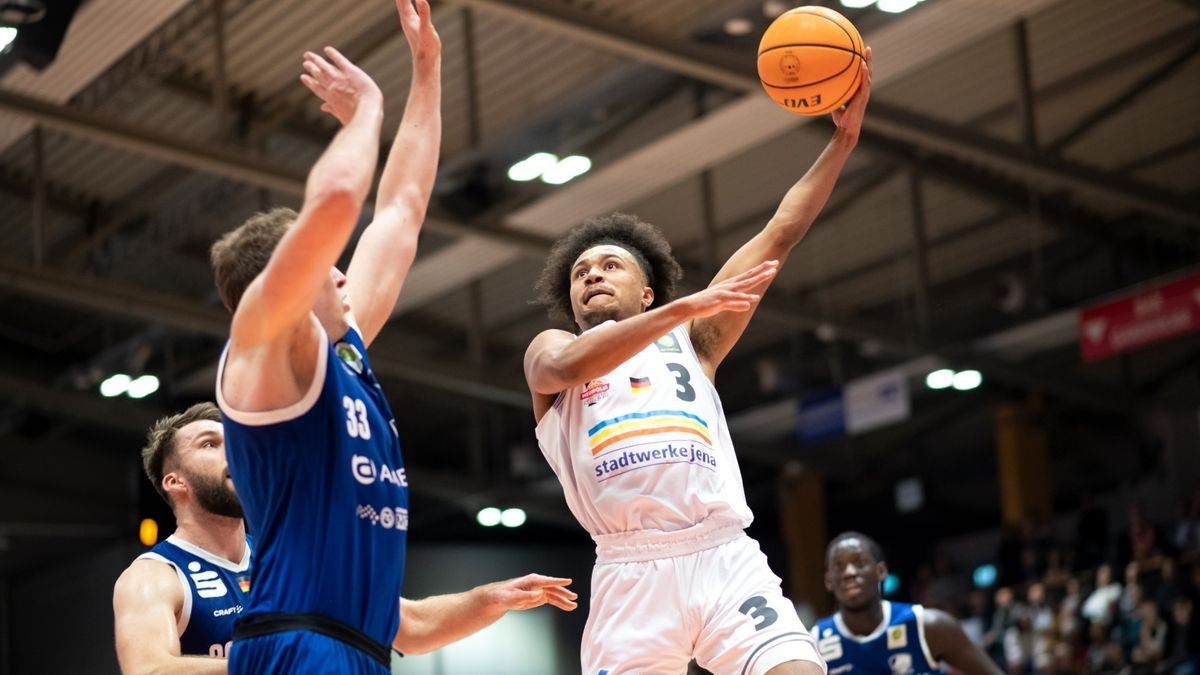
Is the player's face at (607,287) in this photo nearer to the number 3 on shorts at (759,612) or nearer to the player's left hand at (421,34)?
the number 3 on shorts at (759,612)

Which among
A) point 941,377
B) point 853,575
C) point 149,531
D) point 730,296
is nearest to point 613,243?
point 730,296

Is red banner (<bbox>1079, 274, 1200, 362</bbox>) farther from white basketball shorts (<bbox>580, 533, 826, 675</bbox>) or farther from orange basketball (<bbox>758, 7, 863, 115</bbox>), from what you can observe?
white basketball shorts (<bbox>580, 533, 826, 675</bbox>)

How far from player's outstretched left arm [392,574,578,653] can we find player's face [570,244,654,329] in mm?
1297

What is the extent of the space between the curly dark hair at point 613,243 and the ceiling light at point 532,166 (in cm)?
1007

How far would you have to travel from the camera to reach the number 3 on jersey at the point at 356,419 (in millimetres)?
3773

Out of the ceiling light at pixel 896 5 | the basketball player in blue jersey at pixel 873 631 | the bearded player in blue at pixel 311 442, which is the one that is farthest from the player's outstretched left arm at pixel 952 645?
the ceiling light at pixel 896 5

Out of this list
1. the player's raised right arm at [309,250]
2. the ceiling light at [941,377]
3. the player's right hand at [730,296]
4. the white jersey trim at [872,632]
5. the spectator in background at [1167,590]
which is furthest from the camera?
the ceiling light at [941,377]

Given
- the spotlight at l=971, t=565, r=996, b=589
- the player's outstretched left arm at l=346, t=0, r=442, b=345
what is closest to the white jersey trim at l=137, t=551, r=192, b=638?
the player's outstretched left arm at l=346, t=0, r=442, b=345

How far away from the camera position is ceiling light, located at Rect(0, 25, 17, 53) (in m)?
12.1

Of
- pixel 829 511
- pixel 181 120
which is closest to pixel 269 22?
pixel 181 120

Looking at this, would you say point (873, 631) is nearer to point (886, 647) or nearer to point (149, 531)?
point (886, 647)

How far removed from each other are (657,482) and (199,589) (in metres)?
1.52

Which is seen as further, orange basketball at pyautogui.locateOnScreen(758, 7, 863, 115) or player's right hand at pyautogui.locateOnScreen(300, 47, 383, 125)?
orange basketball at pyautogui.locateOnScreen(758, 7, 863, 115)

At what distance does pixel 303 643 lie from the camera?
3.60m
